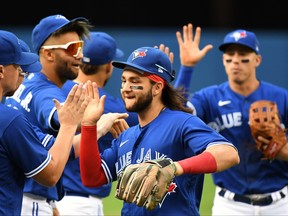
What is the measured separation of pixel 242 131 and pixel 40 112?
2.56m

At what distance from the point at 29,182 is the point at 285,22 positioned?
13730mm

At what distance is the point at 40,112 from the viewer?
628cm

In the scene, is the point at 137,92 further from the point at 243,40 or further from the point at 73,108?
the point at 243,40

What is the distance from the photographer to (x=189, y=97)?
782cm

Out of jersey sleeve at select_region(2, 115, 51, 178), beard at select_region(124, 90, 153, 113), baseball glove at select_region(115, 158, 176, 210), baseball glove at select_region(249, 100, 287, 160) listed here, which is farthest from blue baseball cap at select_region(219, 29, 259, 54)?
jersey sleeve at select_region(2, 115, 51, 178)

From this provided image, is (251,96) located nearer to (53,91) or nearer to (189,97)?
(189,97)

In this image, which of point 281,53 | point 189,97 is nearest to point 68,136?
point 189,97

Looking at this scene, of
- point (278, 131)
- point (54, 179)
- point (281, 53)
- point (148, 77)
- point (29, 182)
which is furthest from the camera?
point (281, 53)

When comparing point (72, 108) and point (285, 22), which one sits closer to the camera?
point (72, 108)

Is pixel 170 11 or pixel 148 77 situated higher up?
pixel 148 77

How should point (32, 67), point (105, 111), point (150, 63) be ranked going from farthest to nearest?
1. point (105, 111)
2. point (32, 67)
3. point (150, 63)

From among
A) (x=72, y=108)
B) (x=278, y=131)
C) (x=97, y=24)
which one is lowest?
(x=97, y=24)

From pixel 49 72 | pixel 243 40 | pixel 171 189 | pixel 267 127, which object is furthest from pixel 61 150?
pixel 243 40

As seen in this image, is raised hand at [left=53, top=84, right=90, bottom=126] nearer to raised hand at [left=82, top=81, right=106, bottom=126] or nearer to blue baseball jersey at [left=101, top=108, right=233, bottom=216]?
raised hand at [left=82, top=81, right=106, bottom=126]
